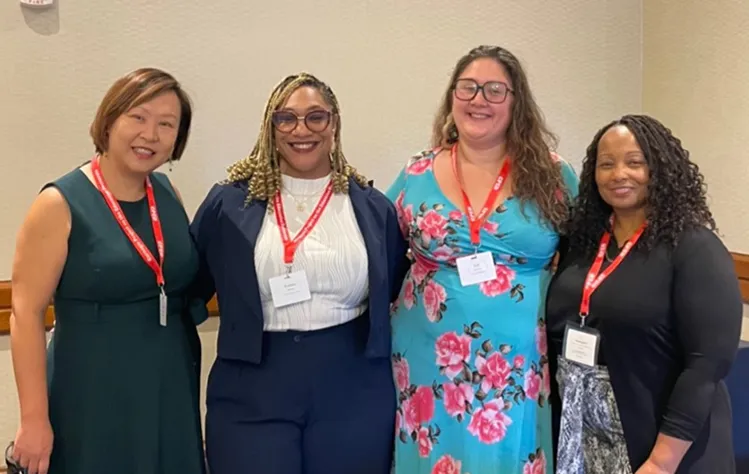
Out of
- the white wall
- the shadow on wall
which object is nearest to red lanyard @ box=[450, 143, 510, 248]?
the white wall

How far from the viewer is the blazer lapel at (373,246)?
2.00m

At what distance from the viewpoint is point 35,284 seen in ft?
5.77

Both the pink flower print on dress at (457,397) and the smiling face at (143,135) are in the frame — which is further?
the pink flower print on dress at (457,397)

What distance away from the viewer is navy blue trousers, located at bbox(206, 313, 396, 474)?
1.92 m

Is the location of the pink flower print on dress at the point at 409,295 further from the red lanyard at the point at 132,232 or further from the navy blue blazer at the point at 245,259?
the red lanyard at the point at 132,232

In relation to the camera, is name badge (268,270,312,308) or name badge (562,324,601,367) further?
name badge (268,270,312,308)

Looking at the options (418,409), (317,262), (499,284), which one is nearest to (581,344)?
(499,284)

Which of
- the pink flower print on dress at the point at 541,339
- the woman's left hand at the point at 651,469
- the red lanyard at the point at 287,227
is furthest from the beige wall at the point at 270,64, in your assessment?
the woman's left hand at the point at 651,469

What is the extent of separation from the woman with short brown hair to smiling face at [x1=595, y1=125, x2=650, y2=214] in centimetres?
111

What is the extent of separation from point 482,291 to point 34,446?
1182 mm

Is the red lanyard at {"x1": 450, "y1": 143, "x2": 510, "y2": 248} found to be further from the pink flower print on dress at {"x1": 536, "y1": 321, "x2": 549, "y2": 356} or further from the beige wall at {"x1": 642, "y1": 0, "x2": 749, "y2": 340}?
the beige wall at {"x1": 642, "y1": 0, "x2": 749, "y2": 340}

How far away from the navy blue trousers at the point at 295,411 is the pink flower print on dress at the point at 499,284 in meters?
0.38

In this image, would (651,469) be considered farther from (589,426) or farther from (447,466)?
(447,466)

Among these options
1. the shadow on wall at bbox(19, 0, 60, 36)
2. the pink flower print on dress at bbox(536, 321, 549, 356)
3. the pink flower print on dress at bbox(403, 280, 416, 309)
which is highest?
the shadow on wall at bbox(19, 0, 60, 36)
